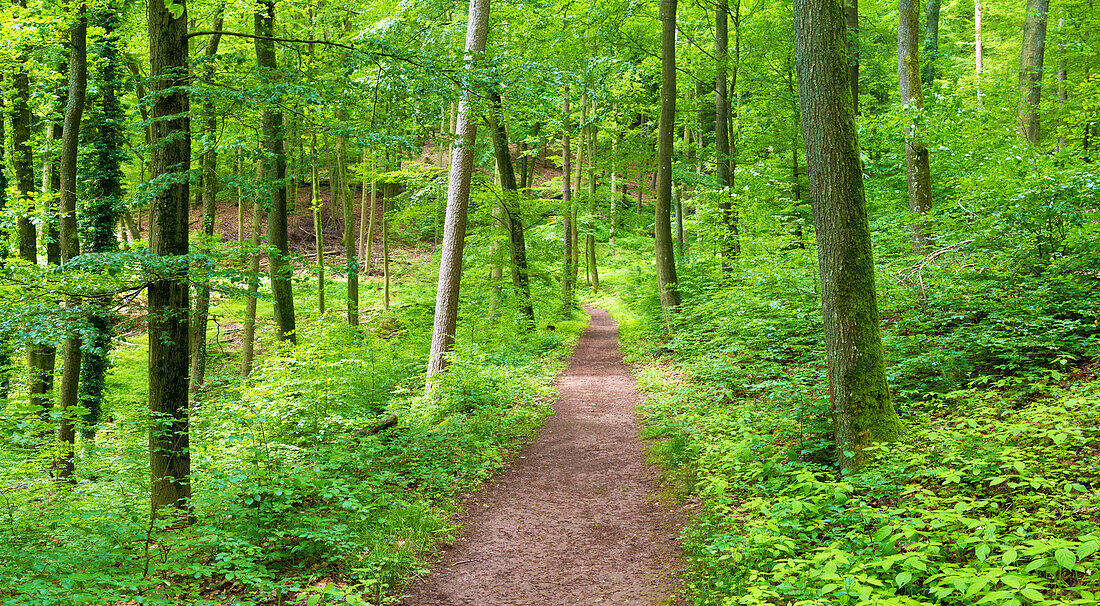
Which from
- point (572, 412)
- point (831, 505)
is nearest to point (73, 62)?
point (572, 412)

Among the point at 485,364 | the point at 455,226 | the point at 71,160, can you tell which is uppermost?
the point at 71,160

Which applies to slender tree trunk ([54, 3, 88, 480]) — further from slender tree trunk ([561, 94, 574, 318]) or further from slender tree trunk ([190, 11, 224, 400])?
slender tree trunk ([561, 94, 574, 318])

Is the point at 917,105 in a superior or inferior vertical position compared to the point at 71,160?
superior

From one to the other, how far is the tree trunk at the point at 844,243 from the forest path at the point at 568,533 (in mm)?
1871

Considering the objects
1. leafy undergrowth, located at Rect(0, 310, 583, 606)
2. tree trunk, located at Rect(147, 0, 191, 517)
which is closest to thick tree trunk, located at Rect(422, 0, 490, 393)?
leafy undergrowth, located at Rect(0, 310, 583, 606)

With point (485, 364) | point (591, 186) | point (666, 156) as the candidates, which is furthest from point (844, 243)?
point (591, 186)

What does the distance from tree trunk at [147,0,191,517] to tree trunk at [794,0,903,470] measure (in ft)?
17.7

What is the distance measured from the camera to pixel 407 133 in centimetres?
640

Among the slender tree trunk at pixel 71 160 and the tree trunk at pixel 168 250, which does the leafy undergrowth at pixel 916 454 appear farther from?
the slender tree trunk at pixel 71 160

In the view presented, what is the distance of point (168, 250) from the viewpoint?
5066 millimetres

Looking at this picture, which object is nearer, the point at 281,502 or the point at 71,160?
the point at 281,502

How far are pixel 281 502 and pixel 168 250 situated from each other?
2380 millimetres

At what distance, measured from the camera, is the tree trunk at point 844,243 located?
189 inches

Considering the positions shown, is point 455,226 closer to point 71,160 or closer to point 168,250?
point 168,250
